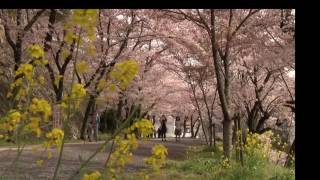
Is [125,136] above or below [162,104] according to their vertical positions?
below

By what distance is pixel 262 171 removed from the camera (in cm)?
793

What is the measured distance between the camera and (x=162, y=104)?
3809 cm

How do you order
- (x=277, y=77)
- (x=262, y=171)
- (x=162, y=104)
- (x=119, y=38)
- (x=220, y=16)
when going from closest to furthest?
(x=262, y=171), (x=220, y=16), (x=119, y=38), (x=277, y=77), (x=162, y=104)

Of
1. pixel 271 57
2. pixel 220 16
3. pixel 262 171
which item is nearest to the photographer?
pixel 262 171
